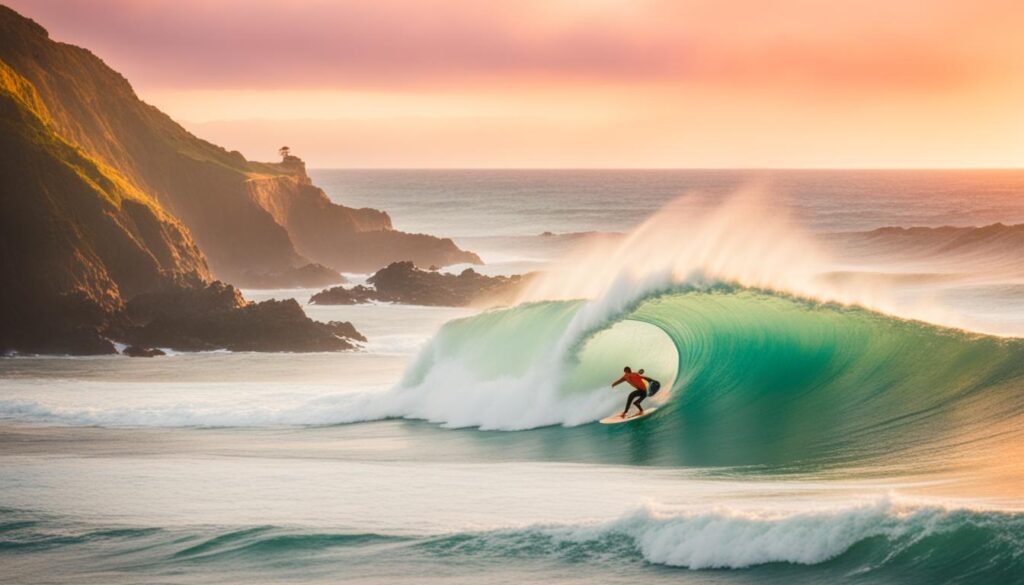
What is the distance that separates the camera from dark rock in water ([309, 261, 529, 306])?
46.7 metres

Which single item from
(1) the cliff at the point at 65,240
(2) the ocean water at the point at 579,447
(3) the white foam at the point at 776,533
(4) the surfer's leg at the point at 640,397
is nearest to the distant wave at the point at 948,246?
(1) the cliff at the point at 65,240

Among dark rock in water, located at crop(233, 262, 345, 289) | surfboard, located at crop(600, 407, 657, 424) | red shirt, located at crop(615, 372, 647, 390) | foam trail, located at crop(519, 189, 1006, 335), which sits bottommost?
surfboard, located at crop(600, 407, 657, 424)

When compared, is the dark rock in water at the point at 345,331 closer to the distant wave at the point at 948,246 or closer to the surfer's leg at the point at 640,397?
the surfer's leg at the point at 640,397

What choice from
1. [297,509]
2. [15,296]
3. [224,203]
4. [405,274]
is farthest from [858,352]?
[224,203]

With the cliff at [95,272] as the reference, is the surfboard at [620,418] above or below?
below

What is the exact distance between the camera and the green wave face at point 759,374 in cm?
1520

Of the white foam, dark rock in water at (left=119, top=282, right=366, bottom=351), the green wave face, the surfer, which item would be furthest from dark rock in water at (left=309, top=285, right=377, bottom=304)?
the white foam

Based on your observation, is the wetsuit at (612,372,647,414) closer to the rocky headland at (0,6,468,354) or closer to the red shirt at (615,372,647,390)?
the red shirt at (615,372,647,390)

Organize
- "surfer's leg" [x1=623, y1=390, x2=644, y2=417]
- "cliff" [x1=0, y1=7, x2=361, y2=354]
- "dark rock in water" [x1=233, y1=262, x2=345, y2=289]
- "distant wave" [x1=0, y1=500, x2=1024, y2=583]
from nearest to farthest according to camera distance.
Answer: "distant wave" [x1=0, y1=500, x2=1024, y2=583] < "surfer's leg" [x1=623, y1=390, x2=644, y2=417] < "cliff" [x1=0, y1=7, x2=361, y2=354] < "dark rock in water" [x1=233, y1=262, x2=345, y2=289]

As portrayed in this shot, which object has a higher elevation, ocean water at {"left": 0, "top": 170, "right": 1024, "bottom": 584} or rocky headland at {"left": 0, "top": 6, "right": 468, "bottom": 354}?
rocky headland at {"left": 0, "top": 6, "right": 468, "bottom": 354}

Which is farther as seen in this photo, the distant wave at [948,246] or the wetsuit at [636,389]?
the distant wave at [948,246]

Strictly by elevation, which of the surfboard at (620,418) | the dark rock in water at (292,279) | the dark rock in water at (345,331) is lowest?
the surfboard at (620,418)

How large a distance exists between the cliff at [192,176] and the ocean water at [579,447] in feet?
80.3

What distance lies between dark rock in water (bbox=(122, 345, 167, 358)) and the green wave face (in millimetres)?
12724
